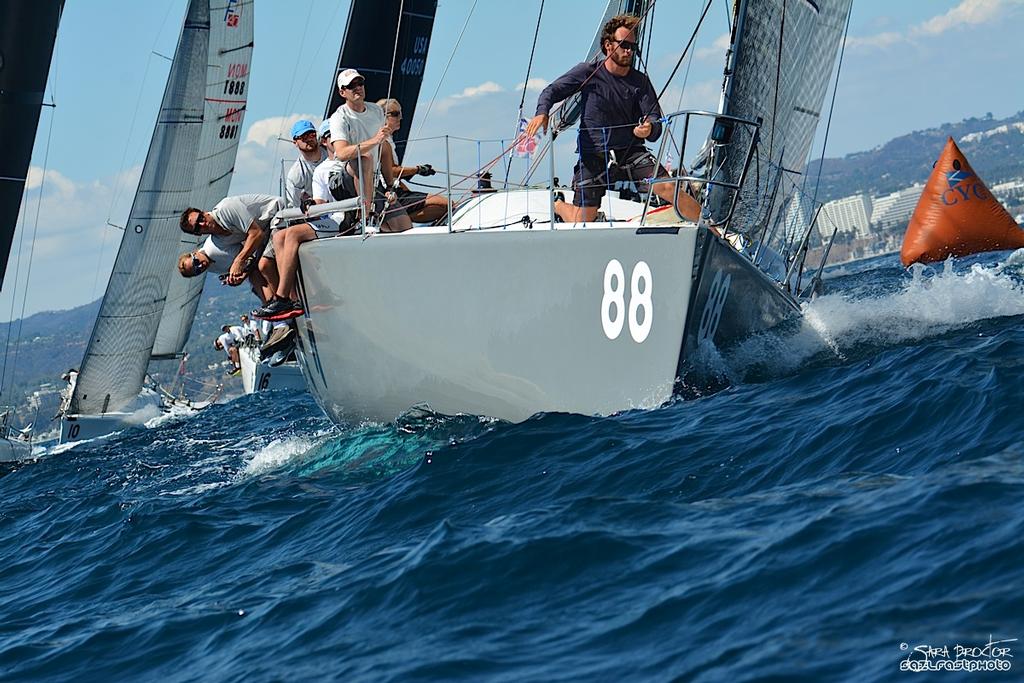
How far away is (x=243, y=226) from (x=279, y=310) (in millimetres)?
541

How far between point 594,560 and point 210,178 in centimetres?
1593

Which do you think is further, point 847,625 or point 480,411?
point 480,411

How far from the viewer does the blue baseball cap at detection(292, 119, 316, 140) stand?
7.27 m

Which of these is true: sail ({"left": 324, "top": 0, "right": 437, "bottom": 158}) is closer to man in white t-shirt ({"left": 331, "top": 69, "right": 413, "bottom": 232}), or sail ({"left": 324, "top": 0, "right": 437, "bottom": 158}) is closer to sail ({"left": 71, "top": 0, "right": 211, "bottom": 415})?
man in white t-shirt ({"left": 331, "top": 69, "right": 413, "bottom": 232})

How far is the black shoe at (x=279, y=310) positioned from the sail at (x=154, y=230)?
1159cm

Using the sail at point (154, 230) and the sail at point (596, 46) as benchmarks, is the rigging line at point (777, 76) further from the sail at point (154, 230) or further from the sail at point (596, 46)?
the sail at point (154, 230)

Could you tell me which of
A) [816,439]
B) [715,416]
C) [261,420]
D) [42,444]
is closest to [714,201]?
[715,416]

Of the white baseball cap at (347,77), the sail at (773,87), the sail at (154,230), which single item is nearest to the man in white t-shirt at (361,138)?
the white baseball cap at (347,77)

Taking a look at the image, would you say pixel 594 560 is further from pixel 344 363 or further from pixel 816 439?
pixel 344 363

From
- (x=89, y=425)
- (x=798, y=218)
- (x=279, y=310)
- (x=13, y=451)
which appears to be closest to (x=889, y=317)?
(x=798, y=218)

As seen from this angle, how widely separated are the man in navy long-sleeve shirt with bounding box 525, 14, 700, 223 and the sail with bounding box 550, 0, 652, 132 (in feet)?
0.39

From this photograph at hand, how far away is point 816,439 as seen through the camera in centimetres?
502

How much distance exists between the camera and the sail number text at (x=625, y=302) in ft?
18.8

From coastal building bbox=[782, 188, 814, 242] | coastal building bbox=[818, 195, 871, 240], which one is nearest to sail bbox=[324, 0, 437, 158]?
coastal building bbox=[782, 188, 814, 242]
